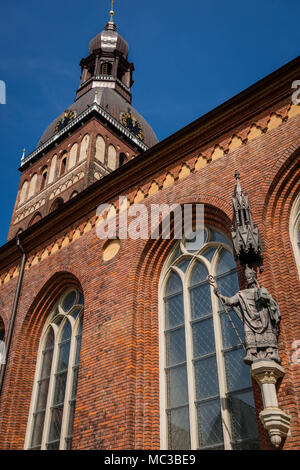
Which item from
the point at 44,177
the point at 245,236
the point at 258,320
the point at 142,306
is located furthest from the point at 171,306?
the point at 44,177

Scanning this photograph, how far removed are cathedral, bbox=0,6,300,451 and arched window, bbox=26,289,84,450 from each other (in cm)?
3

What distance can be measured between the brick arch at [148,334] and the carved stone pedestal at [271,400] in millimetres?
2691

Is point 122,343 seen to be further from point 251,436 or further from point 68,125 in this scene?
point 68,125

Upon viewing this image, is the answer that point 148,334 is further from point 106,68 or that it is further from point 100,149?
point 106,68

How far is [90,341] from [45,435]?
2474 millimetres

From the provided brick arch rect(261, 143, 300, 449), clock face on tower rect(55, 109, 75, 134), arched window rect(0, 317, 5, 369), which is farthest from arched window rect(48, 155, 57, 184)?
brick arch rect(261, 143, 300, 449)

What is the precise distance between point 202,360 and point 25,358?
5.63 m

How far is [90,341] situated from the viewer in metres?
10.8

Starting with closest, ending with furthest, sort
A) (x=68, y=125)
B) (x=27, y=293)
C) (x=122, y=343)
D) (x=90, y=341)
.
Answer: (x=122, y=343) → (x=90, y=341) → (x=27, y=293) → (x=68, y=125)

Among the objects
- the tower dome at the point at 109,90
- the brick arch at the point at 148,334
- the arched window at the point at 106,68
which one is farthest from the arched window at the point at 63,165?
the brick arch at the point at 148,334

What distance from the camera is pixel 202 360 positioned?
30.3ft

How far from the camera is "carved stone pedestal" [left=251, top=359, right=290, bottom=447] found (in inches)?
268

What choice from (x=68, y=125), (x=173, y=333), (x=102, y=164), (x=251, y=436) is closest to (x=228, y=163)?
(x=173, y=333)

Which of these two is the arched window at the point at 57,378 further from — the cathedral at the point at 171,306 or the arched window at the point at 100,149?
the arched window at the point at 100,149
